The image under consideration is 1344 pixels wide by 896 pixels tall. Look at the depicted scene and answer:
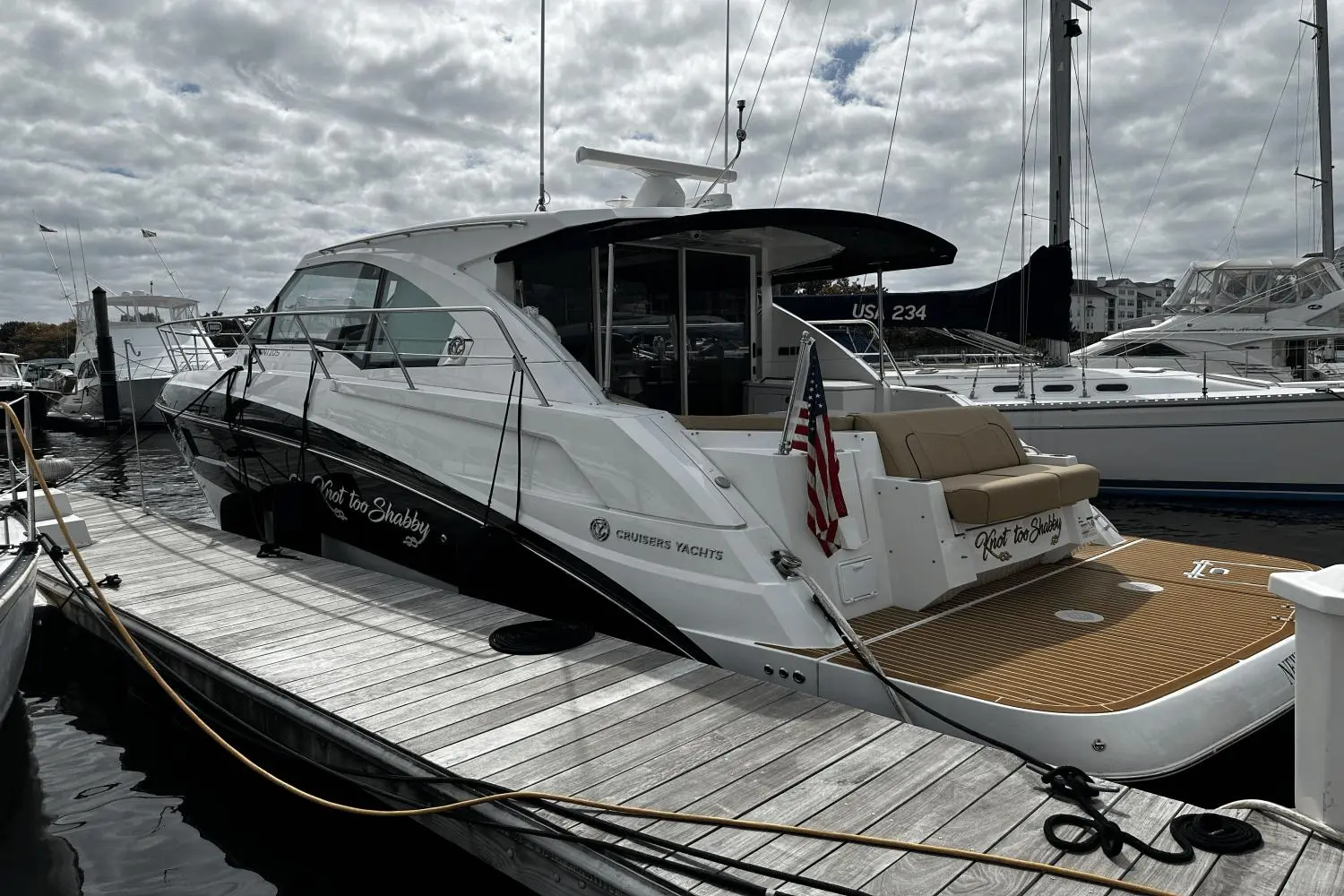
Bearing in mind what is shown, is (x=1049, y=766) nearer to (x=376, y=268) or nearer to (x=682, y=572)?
(x=682, y=572)

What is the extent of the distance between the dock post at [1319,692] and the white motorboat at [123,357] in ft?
83.8

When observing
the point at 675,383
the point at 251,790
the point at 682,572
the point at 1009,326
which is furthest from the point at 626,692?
the point at 1009,326

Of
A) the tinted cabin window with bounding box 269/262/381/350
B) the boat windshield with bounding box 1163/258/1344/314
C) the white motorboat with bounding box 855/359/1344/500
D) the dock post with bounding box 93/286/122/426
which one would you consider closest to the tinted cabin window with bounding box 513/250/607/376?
the tinted cabin window with bounding box 269/262/381/350

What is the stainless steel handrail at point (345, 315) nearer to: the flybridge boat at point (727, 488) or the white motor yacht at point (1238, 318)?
the flybridge boat at point (727, 488)

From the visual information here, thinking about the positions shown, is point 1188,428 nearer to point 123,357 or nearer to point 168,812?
point 168,812

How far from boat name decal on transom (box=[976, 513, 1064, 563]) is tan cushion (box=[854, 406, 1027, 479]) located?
1.16 feet

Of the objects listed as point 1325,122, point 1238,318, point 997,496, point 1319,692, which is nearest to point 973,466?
point 997,496

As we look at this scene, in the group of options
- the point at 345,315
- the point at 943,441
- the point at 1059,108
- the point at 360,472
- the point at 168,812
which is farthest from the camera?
the point at 1059,108

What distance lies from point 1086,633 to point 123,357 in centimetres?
2568

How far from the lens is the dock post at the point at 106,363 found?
922 inches

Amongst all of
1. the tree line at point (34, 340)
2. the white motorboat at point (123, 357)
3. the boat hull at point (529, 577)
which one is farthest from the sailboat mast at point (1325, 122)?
the tree line at point (34, 340)

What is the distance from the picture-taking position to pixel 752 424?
451 cm

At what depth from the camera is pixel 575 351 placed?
5273 mm

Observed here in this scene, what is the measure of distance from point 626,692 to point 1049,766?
1620 millimetres
